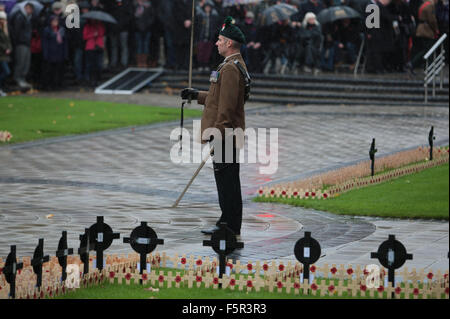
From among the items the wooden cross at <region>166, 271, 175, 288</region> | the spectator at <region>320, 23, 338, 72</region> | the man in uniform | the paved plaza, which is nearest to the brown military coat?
the man in uniform

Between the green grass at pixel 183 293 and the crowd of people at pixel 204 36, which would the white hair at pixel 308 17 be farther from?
the green grass at pixel 183 293

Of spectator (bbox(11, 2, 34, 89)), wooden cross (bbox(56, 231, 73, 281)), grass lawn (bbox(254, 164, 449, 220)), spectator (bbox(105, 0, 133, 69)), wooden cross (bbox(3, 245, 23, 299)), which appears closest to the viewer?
wooden cross (bbox(3, 245, 23, 299))

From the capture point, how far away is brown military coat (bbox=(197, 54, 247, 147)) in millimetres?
10453

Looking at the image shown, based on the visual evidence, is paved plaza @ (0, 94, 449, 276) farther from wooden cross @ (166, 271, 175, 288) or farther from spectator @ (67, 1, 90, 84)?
spectator @ (67, 1, 90, 84)

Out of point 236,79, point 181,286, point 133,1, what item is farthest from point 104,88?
point 181,286

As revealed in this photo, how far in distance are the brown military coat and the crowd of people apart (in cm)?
1930

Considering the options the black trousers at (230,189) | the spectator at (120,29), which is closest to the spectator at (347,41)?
the spectator at (120,29)

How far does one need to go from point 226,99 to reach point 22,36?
68.2 ft

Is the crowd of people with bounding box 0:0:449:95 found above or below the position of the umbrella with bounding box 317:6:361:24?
below

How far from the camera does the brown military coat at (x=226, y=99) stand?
1045 cm

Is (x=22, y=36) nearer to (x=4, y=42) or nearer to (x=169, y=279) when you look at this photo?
(x=4, y=42)

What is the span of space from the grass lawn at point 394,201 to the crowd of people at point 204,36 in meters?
14.9
